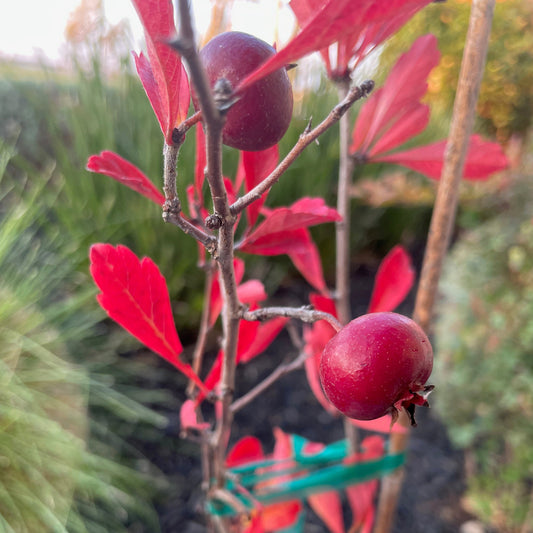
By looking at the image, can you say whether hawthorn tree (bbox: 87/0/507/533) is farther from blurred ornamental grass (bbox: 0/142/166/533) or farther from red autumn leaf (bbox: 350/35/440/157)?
blurred ornamental grass (bbox: 0/142/166/533)

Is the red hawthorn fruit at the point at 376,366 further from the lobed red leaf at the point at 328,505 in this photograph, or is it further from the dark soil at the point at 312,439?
the dark soil at the point at 312,439

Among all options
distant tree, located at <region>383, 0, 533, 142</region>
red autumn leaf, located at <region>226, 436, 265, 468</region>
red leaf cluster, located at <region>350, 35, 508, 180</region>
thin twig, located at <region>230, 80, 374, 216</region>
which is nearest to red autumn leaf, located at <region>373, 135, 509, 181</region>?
red leaf cluster, located at <region>350, 35, 508, 180</region>

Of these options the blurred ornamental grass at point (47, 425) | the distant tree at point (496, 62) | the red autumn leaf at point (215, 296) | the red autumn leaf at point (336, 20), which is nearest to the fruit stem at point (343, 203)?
the red autumn leaf at point (215, 296)

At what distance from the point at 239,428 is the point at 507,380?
610 millimetres

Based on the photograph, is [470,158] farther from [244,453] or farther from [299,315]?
[244,453]

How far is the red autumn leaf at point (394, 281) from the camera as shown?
0.46m

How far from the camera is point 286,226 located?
11.0 inches

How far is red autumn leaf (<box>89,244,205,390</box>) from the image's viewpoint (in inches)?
9.5

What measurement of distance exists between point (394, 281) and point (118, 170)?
1.01 ft

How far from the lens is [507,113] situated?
2.40 meters

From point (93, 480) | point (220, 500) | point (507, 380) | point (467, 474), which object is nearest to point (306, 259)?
point (220, 500)

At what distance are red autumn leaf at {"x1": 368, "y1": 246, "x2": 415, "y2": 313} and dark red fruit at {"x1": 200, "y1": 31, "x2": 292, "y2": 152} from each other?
11.3 inches

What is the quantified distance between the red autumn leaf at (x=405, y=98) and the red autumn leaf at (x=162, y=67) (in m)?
0.23

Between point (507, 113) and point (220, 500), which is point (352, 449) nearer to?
point (220, 500)
